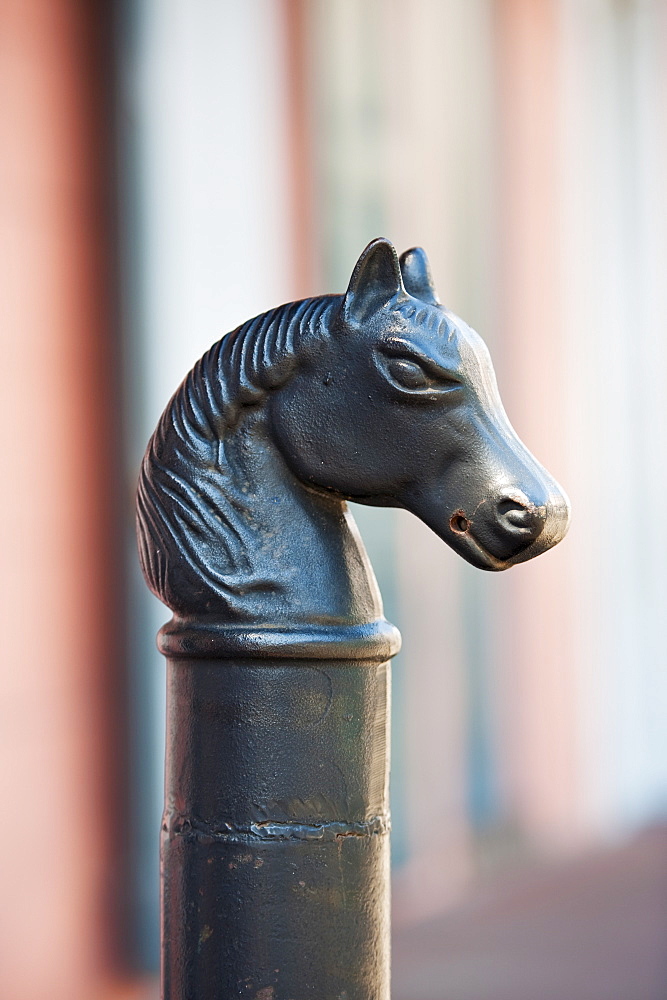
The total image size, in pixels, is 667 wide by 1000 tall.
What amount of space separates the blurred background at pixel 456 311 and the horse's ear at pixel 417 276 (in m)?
1.21

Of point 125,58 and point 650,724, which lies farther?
point 650,724

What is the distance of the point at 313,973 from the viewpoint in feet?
2.98

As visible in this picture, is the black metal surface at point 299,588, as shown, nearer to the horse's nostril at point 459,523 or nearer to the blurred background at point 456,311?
the horse's nostril at point 459,523

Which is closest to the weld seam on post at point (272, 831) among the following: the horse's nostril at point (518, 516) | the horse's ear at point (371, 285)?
the horse's nostril at point (518, 516)

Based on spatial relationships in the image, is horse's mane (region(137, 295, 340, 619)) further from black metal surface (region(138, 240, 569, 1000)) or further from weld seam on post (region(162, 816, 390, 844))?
weld seam on post (region(162, 816, 390, 844))

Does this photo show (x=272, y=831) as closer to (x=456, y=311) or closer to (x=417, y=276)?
(x=417, y=276)

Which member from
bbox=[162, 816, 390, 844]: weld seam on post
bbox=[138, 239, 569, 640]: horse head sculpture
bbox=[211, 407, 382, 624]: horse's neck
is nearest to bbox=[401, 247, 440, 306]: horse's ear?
bbox=[138, 239, 569, 640]: horse head sculpture

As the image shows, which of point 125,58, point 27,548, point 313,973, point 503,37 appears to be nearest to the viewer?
point 313,973

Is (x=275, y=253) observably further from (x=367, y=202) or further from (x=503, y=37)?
(x=503, y=37)

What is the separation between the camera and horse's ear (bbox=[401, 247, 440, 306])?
0.98m

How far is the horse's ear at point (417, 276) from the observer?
98 centimetres

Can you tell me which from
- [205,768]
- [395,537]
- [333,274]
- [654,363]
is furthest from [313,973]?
[654,363]

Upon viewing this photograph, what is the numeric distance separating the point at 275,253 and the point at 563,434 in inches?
28.4

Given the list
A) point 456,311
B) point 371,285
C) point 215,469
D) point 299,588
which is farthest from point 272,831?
point 456,311
